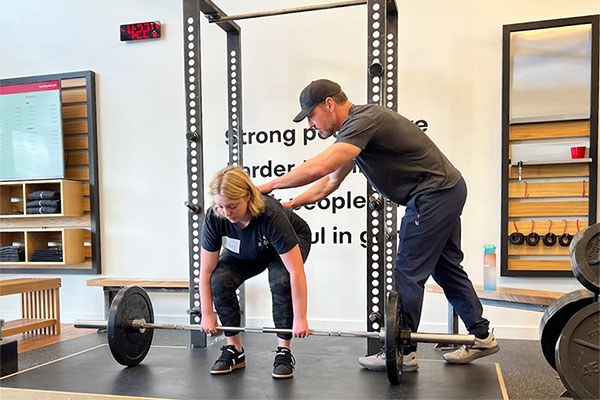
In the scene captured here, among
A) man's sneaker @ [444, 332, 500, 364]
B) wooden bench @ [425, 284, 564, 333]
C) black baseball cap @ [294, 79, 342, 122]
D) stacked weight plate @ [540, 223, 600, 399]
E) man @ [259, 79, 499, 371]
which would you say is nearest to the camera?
stacked weight plate @ [540, 223, 600, 399]

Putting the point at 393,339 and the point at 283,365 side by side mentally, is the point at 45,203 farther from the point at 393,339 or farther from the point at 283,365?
the point at 393,339

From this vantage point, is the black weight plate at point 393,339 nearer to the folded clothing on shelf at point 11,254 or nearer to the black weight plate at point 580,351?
the black weight plate at point 580,351

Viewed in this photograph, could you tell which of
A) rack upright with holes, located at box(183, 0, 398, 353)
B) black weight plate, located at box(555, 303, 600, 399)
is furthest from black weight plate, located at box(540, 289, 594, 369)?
rack upright with holes, located at box(183, 0, 398, 353)

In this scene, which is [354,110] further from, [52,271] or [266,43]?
[52,271]

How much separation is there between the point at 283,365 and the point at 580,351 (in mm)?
1217

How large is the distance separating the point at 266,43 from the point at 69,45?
73.7 inches

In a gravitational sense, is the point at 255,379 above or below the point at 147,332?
below

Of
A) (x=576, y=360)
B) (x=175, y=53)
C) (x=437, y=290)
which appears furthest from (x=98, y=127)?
(x=576, y=360)

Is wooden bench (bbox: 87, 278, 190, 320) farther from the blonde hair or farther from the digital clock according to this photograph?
the digital clock

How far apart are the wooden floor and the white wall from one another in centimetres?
42

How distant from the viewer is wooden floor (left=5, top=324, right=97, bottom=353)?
3.38 m

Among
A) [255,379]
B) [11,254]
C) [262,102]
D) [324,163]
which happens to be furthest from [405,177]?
[11,254]

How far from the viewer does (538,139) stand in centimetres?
333

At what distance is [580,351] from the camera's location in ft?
5.64
